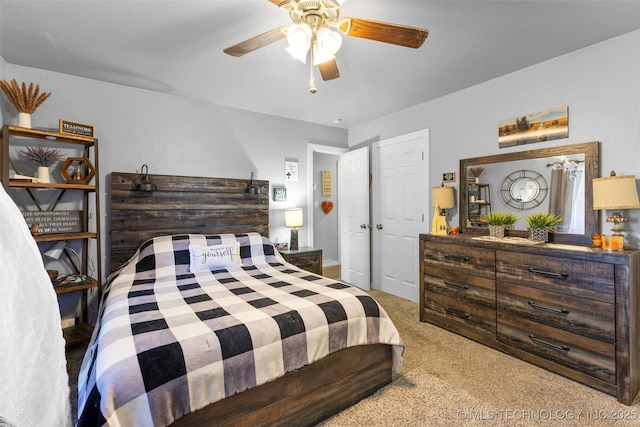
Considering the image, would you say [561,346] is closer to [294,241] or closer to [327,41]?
[327,41]

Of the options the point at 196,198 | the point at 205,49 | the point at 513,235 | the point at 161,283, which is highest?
the point at 205,49

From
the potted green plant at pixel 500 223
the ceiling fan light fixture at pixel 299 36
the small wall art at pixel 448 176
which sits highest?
the ceiling fan light fixture at pixel 299 36

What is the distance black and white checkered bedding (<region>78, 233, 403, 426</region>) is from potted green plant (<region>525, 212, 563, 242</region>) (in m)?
1.55

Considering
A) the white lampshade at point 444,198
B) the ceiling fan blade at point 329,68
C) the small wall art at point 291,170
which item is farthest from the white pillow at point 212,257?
the white lampshade at point 444,198

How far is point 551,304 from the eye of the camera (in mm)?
2150

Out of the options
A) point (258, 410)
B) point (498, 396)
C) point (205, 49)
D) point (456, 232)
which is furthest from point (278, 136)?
point (498, 396)

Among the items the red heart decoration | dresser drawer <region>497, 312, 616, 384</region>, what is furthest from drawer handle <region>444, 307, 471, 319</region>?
the red heart decoration

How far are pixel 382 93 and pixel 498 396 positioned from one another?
2.89 metres

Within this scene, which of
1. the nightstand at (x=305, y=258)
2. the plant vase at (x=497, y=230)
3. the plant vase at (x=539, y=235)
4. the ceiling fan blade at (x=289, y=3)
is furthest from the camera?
the nightstand at (x=305, y=258)

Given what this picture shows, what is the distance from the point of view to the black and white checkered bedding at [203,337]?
120cm

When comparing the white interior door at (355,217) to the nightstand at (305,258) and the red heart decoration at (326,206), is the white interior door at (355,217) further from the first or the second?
the red heart decoration at (326,206)

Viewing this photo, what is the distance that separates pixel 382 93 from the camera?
10.6ft

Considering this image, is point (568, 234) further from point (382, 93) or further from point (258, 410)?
point (258, 410)

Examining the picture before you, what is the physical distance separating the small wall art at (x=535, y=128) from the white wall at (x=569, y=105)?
0.14 feet
